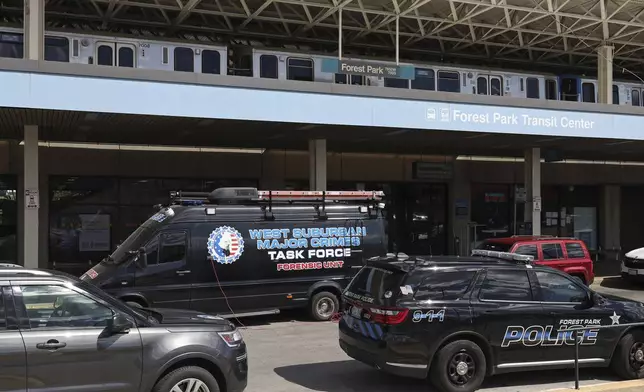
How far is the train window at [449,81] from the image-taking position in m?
23.9

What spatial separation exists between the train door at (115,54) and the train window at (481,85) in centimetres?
1316

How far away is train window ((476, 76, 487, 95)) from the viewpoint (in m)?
24.2

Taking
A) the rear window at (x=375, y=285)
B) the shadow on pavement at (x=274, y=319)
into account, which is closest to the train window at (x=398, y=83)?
the shadow on pavement at (x=274, y=319)

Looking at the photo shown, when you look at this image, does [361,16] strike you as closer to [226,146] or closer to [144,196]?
[226,146]

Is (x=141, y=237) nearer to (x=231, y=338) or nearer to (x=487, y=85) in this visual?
(x=231, y=338)

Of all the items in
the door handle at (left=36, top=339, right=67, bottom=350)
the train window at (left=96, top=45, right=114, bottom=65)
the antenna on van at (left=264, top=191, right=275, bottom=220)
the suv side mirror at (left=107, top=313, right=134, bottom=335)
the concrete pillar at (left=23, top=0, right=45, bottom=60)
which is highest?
the train window at (left=96, top=45, right=114, bottom=65)

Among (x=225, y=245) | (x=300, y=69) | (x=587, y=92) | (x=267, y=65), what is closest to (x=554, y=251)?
(x=225, y=245)

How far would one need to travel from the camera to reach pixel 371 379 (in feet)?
25.5

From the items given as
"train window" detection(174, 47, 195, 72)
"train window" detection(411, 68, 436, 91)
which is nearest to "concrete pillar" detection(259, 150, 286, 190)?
"train window" detection(174, 47, 195, 72)

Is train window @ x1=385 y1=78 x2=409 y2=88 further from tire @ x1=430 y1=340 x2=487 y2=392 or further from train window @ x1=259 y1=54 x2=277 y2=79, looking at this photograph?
tire @ x1=430 y1=340 x2=487 y2=392

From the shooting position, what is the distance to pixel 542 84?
85.0 feet

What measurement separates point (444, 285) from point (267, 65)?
625 inches

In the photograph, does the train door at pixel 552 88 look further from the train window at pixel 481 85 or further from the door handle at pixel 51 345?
the door handle at pixel 51 345

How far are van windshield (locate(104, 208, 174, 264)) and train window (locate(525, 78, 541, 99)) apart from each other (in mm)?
18873
